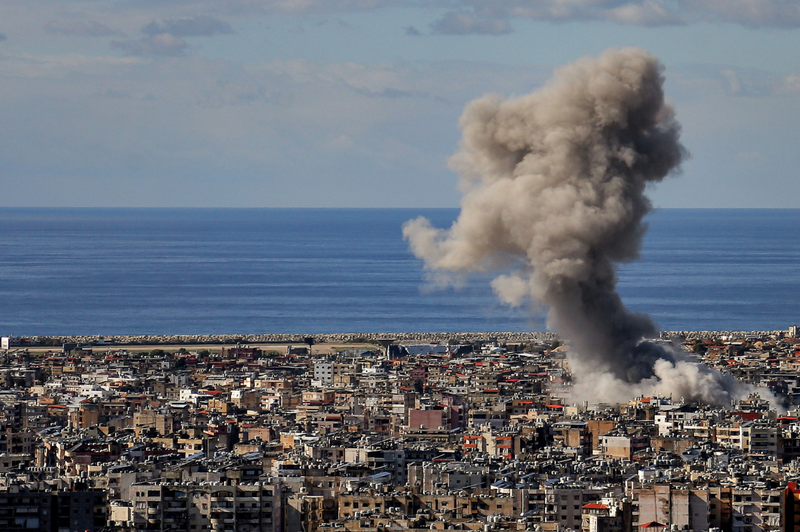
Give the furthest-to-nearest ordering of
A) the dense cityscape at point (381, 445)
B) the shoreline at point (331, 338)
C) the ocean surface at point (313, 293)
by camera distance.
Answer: the ocean surface at point (313, 293)
the shoreline at point (331, 338)
the dense cityscape at point (381, 445)

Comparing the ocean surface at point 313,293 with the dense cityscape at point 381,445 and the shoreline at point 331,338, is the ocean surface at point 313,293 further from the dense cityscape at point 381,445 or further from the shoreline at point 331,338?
the dense cityscape at point 381,445

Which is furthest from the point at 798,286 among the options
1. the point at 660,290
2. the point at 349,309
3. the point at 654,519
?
the point at 654,519

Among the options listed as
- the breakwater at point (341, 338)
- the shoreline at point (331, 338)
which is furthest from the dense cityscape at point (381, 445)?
the shoreline at point (331, 338)

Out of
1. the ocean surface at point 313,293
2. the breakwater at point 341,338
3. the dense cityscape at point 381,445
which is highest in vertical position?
the ocean surface at point 313,293

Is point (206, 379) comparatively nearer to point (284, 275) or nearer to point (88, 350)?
point (88, 350)

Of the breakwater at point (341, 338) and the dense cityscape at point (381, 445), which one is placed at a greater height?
the breakwater at point (341, 338)

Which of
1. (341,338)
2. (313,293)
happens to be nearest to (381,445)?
(341,338)

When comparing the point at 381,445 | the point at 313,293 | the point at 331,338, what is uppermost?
the point at 313,293

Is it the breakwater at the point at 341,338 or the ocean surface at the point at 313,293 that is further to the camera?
the ocean surface at the point at 313,293

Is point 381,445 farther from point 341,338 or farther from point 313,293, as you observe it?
point 313,293
